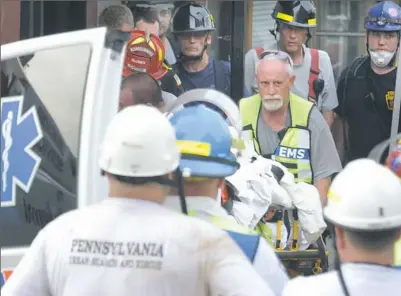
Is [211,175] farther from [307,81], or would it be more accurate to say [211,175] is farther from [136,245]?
[307,81]

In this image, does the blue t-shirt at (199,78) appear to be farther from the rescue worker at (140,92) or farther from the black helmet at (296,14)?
the rescue worker at (140,92)

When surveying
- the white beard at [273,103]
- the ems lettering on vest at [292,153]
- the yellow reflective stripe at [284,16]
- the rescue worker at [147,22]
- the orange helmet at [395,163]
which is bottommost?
the ems lettering on vest at [292,153]

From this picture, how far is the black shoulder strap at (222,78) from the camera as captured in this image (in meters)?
7.39

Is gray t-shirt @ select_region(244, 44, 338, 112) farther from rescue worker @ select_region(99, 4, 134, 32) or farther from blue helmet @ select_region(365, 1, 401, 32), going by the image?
rescue worker @ select_region(99, 4, 134, 32)

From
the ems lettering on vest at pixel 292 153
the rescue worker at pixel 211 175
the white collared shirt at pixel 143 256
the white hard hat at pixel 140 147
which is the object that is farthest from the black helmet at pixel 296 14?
the white collared shirt at pixel 143 256

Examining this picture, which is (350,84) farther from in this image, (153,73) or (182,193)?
(182,193)

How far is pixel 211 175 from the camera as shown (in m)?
3.76

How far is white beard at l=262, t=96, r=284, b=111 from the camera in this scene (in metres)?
6.31

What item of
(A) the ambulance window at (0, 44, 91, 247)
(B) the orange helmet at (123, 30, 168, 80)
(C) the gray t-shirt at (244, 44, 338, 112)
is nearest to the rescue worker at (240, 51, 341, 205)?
(B) the orange helmet at (123, 30, 168, 80)

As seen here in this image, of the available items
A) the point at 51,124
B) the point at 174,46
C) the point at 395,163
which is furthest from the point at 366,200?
the point at 174,46

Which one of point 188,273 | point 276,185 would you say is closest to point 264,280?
point 188,273

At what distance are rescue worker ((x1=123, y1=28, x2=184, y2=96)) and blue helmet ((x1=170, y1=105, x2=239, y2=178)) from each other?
2.30m

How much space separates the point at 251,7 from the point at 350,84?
189cm

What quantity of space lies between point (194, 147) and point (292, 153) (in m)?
2.37
